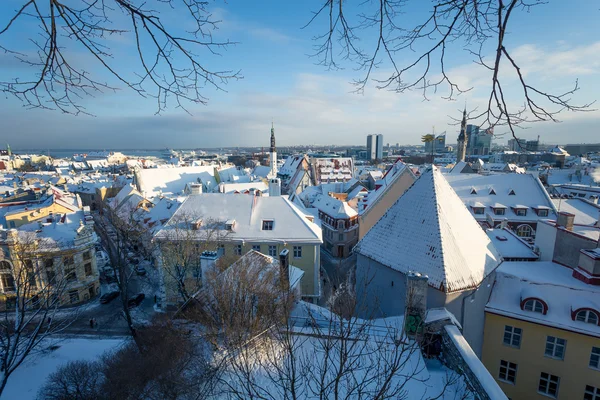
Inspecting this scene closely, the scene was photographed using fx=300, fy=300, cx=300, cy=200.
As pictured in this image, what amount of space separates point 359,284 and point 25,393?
14.4 m

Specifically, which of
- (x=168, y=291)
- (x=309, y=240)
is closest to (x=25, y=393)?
(x=168, y=291)

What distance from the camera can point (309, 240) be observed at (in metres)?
21.0

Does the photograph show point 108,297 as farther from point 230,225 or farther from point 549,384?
point 549,384

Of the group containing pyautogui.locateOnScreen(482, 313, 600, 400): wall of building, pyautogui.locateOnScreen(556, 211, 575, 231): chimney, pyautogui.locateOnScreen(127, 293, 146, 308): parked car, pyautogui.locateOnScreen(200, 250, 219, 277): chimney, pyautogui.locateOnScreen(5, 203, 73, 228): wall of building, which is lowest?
pyautogui.locateOnScreen(127, 293, 146, 308): parked car

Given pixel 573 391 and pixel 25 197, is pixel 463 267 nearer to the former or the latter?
pixel 573 391

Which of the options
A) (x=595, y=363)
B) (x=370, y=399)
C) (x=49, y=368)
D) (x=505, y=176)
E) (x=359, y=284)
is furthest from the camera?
(x=505, y=176)

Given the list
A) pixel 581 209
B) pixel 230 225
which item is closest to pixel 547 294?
pixel 230 225

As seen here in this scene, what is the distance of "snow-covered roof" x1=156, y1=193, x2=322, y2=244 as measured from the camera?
830 inches

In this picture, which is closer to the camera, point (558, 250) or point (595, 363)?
point (595, 363)

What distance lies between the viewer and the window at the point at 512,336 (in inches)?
492

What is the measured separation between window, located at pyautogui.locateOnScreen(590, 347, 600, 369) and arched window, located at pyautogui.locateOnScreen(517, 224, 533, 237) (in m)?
19.1

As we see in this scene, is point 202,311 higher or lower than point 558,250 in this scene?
lower

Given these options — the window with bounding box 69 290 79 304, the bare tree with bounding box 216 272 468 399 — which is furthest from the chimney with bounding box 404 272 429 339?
the window with bounding box 69 290 79 304

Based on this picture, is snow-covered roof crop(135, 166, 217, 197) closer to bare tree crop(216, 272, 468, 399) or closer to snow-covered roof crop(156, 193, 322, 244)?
snow-covered roof crop(156, 193, 322, 244)
